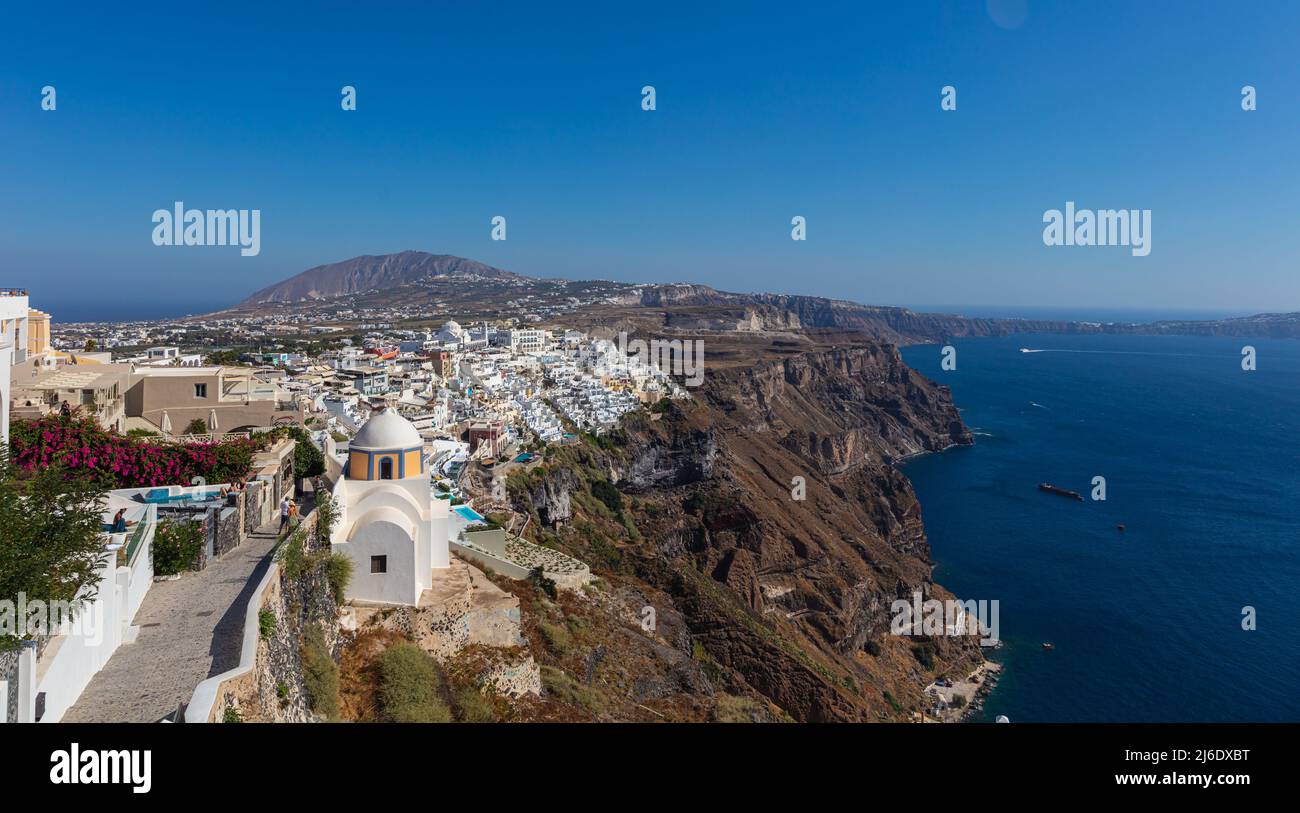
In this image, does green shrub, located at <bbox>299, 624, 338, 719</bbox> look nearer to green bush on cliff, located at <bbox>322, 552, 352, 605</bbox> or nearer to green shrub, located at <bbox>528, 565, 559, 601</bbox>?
green bush on cliff, located at <bbox>322, 552, 352, 605</bbox>

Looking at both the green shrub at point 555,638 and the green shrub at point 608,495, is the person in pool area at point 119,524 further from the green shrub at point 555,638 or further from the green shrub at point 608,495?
the green shrub at point 608,495

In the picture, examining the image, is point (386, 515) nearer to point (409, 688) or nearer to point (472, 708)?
point (409, 688)

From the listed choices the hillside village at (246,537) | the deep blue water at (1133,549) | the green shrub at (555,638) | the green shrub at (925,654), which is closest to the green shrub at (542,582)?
the hillside village at (246,537)

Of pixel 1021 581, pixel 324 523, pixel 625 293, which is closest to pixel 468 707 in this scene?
pixel 324 523

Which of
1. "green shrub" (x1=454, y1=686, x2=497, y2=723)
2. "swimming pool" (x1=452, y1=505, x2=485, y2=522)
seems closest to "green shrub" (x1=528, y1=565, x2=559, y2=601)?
"swimming pool" (x1=452, y1=505, x2=485, y2=522)

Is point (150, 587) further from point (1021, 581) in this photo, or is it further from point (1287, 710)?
point (1021, 581)
